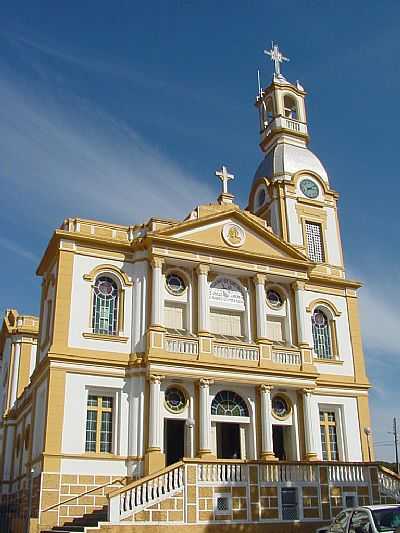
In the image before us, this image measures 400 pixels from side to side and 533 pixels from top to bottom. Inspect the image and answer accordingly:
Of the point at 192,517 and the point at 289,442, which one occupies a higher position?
the point at 289,442

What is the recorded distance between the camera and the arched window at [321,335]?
2893 cm

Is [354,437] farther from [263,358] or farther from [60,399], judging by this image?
[60,399]

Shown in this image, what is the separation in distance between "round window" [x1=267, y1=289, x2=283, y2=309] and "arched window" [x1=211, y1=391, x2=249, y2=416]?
4408mm

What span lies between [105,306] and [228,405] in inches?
240

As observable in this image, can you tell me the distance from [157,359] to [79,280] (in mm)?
4217

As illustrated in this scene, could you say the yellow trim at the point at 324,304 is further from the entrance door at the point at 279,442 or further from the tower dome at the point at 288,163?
the tower dome at the point at 288,163

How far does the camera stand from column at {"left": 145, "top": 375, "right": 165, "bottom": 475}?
73.9ft

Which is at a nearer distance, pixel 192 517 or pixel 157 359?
pixel 192 517

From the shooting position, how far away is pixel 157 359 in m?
23.7

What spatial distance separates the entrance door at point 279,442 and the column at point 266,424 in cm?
153

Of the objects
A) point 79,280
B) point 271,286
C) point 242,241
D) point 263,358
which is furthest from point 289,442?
point 79,280

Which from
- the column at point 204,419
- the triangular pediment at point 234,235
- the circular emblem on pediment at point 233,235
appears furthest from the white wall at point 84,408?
the circular emblem on pediment at point 233,235

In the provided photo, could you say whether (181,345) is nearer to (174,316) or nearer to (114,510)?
(174,316)

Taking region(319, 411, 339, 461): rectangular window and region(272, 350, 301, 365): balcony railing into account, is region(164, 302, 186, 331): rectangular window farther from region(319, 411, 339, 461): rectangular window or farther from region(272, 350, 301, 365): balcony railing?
region(319, 411, 339, 461): rectangular window
